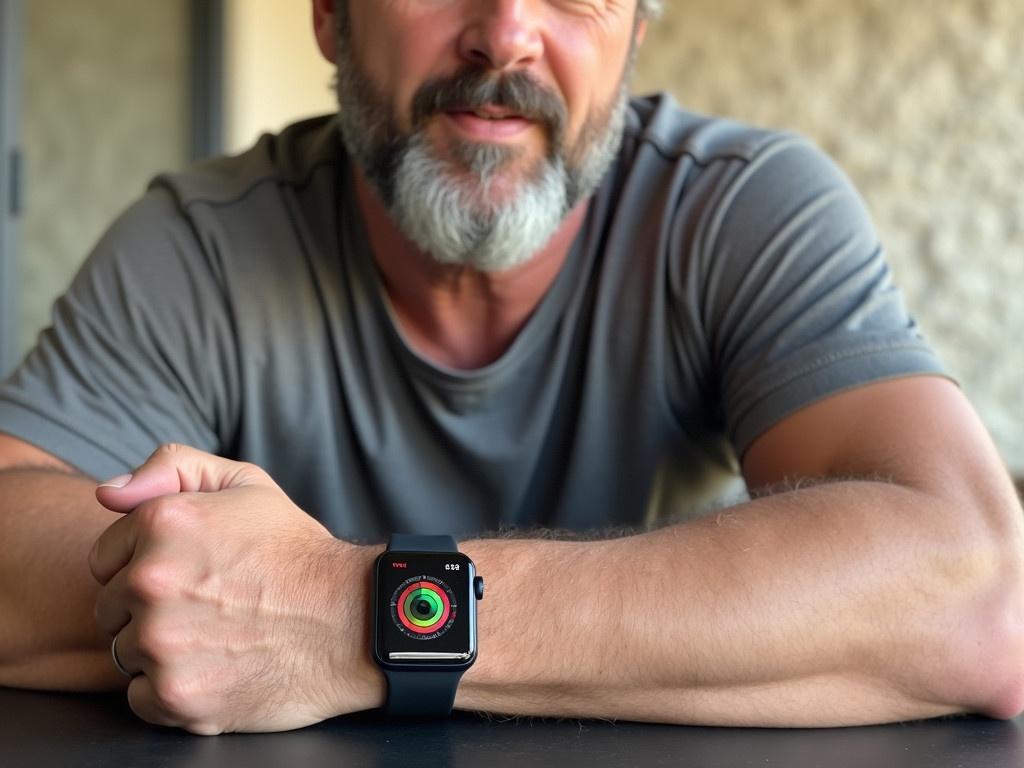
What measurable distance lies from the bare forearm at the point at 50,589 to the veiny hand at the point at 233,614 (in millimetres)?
81

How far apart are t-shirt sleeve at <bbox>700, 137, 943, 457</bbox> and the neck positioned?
219 millimetres

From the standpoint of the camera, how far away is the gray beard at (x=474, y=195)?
1.36 metres

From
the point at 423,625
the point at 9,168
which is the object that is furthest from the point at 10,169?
the point at 423,625

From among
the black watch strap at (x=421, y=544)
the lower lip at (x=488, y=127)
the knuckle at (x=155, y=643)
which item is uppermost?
the lower lip at (x=488, y=127)

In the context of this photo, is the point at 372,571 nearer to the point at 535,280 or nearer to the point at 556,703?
the point at 556,703

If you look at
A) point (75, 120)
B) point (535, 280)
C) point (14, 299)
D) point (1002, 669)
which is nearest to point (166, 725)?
point (1002, 669)

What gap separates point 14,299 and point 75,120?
1.95 ft

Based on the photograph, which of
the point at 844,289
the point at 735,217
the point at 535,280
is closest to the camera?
the point at 844,289

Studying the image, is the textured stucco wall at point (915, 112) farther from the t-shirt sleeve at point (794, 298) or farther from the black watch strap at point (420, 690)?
the black watch strap at point (420, 690)

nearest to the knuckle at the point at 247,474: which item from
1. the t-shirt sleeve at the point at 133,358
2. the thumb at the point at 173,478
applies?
the thumb at the point at 173,478

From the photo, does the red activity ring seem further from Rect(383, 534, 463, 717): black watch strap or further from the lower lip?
the lower lip

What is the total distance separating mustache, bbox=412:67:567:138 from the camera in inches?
52.4

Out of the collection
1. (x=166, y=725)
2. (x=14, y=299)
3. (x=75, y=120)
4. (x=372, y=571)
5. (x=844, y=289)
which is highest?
(x=844, y=289)

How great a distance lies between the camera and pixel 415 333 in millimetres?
1505
